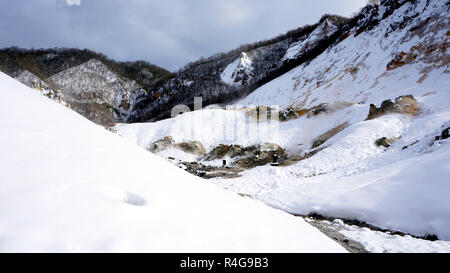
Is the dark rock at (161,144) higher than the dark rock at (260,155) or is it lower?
higher

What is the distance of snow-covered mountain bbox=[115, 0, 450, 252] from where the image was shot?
607cm

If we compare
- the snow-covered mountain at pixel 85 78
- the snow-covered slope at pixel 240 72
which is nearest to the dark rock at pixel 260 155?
the snow-covered slope at pixel 240 72

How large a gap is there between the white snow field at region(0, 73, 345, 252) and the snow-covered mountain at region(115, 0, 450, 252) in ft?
11.4

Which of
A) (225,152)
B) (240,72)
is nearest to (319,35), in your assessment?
(240,72)

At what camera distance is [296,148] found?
72.8ft

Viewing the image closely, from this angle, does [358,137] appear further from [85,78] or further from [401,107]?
[85,78]

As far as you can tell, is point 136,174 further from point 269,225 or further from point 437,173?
point 437,173

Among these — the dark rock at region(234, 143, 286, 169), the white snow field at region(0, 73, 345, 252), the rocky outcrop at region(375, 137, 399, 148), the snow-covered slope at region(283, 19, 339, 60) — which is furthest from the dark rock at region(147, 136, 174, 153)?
the snow-covered slope at region(283, 19, 339, 60)

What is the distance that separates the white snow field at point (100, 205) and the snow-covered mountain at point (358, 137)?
137 inches

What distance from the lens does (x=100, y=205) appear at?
211cm

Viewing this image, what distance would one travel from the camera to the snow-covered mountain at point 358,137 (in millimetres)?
6066

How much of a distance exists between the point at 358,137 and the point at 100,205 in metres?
17.6

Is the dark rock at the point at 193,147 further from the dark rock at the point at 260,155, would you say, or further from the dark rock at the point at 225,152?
the dark rock at the point at 260,155
